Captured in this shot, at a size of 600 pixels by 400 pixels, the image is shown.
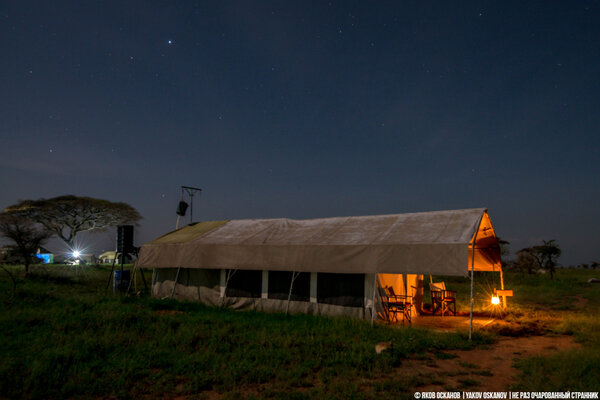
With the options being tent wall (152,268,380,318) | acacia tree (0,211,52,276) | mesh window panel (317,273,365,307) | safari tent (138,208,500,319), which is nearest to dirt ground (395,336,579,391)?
safari tent (138,208,500,319)

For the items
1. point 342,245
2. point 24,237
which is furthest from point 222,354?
point 24,237

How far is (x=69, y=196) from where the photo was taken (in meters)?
38.2

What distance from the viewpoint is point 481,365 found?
6.23 m

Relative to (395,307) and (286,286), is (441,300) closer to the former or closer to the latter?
(395,307)

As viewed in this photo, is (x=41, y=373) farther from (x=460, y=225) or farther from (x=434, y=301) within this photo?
(x=434, y=301)

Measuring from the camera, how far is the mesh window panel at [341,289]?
10164mm

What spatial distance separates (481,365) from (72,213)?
41.8m

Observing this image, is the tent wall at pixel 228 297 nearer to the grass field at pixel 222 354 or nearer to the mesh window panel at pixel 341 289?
the mesh window panel at pixel 341 289

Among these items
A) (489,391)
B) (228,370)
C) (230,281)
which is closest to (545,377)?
(489,391)

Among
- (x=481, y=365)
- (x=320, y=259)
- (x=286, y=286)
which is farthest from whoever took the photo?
(x=286, y=286)

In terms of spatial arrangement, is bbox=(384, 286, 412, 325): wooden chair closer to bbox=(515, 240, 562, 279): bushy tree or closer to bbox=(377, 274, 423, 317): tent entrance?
bbox=(377, 274, 423, 317): tent entrance

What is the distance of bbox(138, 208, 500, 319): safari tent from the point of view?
9.09m

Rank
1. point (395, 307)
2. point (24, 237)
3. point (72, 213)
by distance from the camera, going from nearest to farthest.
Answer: point (395, 307) < point (24, 237) < point (72, 213)

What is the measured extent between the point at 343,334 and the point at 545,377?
3.65m
